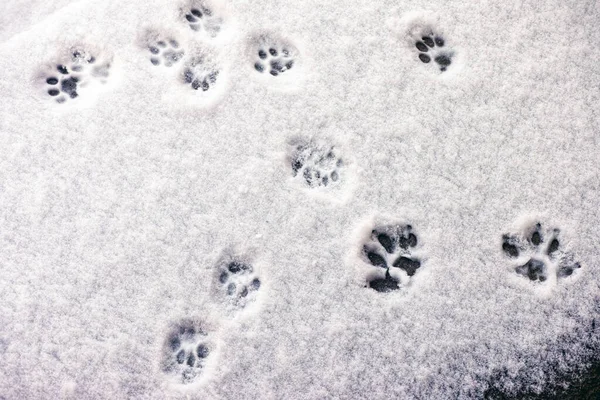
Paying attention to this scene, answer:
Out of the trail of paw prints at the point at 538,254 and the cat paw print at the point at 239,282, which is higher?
the trail of paw prints at the point at 538,254

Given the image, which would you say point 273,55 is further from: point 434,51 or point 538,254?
point 538,254

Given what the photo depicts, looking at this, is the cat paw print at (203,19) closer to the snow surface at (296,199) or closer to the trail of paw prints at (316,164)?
the snow surface at (296,199)

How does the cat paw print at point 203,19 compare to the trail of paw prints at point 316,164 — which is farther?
the cat paw print at point 203,19

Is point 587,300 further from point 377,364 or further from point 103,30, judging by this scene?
point 103,30

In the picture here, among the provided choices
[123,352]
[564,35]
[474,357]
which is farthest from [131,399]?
[564,35]

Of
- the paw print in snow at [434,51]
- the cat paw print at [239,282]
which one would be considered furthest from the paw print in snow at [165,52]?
the paw print in snow at [434,51]

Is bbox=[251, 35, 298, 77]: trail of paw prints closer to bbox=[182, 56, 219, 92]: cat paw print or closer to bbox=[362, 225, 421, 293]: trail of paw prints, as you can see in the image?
bbox=[182, 56, 219, 92]: cat paw print
